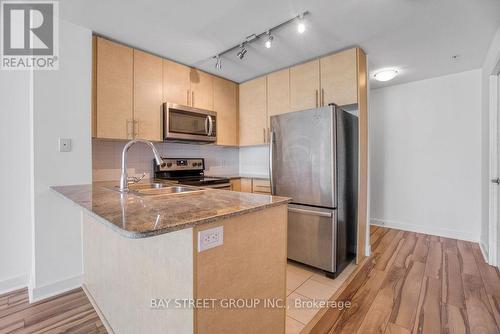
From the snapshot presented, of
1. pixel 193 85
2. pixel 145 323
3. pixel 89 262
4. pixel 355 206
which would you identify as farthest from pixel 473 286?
pixel 193 85

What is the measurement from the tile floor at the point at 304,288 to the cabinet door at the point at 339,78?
1782 mm

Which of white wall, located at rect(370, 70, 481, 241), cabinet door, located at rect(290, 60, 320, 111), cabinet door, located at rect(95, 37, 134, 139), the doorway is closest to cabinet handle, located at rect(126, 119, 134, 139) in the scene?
cabinet door, located at rect(95, 37, 134, 139)

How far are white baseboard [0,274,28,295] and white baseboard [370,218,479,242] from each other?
4.45 meters

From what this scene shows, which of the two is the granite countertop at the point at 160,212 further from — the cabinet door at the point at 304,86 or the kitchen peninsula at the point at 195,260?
the cabinet door at the point at 304,86

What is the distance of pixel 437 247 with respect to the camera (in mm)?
2861

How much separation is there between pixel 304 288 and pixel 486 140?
8.80 ft

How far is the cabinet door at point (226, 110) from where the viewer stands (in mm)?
3273

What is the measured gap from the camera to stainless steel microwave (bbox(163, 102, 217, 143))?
2596mm

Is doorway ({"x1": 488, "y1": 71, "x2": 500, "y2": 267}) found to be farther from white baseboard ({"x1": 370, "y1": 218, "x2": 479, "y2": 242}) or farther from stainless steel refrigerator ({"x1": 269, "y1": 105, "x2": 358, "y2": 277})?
stainless steel refrigerator ({"x1": 269, "y1": 105, "x2": 358, "y2": 277})

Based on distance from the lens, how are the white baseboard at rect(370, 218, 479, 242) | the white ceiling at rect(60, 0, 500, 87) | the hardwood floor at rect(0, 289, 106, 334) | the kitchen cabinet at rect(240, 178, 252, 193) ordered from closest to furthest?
the hardwood floor at rect(0, 289, 106, 334), the white ceiling at rect(60, 0, 500, 87), the white baseboard at rect(370, 218, 479, 242), the kitchen cabinet at rect(240, 178, 252, 193)

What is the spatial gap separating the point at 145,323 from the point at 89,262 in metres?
1.11

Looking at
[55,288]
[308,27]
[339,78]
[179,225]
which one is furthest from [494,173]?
[55,288]

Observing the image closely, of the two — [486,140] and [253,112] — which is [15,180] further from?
[486,140]

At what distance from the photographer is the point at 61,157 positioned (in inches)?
77.0
